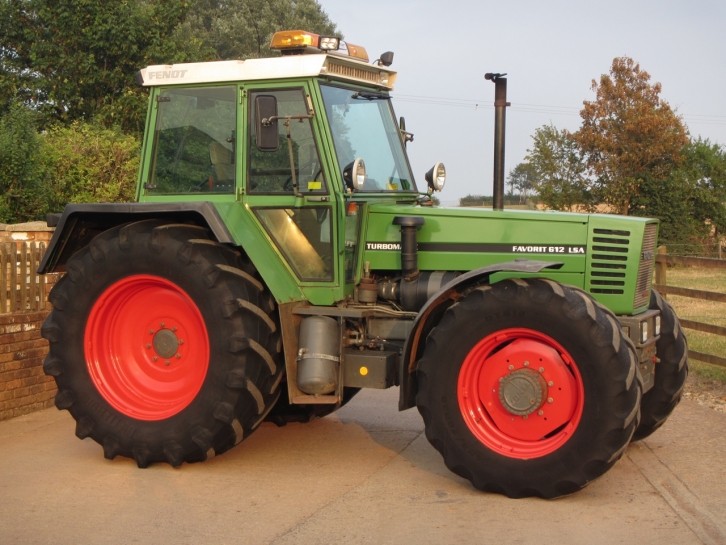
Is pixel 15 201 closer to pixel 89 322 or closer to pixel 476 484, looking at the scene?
pixel 89 322

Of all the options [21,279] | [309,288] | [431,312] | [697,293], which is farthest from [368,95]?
[697,293]

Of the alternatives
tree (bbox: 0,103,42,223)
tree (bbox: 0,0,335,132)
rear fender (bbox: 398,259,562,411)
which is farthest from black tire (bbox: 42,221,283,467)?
tree (bbox: 0,0,335,132)

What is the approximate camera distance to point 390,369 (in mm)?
6793

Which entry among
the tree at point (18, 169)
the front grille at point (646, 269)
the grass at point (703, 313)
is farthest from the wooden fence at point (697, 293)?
the tree at point (18, 169)

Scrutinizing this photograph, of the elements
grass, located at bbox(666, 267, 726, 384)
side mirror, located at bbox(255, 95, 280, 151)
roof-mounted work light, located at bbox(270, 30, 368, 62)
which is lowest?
grass, located at bbox(666, 267, 726, 384)

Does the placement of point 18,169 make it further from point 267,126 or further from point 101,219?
point 267,126

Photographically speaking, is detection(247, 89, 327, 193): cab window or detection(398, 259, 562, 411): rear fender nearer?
detection(398, 259, 562, 411): rear fender

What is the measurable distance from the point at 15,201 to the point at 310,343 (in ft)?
25.1

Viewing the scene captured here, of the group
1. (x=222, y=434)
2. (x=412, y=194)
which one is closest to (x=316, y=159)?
(x=412, y=194)

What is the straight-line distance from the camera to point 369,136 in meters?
7.39

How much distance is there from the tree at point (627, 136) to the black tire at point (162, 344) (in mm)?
32951

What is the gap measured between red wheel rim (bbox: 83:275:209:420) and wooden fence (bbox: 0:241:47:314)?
5.37ft

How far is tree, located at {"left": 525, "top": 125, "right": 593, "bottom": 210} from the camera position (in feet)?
132

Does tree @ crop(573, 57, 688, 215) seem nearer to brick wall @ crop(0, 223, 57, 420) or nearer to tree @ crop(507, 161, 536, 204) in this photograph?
tree @ crop(507, 161, 536, 204)
